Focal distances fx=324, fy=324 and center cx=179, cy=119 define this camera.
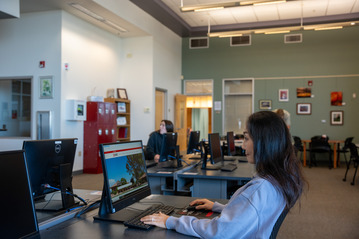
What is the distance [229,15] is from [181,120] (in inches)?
145

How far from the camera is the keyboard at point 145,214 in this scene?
5.45ft

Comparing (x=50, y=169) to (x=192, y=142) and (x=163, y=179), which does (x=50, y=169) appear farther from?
(x=192, y=142)

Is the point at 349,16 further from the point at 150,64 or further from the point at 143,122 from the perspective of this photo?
the point at 143,122

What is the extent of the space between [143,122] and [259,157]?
781 centimetres

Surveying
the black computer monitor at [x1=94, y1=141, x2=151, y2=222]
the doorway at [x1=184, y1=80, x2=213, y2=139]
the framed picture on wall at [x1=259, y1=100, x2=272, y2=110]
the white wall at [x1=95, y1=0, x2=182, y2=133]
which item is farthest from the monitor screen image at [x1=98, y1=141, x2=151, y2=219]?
the doorway at [x1=184, y1=80, x2=213, y2=139]

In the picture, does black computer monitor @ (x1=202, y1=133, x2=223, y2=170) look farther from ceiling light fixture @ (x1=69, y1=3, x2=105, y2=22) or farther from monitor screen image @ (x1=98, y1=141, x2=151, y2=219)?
ceiling light fixture @ (x1=69, y1=3, x2=105, y2=22)

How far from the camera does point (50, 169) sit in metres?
2.09

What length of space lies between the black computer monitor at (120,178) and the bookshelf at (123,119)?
669 centimetres

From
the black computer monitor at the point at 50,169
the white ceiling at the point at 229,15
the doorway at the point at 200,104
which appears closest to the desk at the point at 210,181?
the black computer monitor at the point at 50,169

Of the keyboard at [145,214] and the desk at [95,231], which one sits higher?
the keyboard at [145,214]

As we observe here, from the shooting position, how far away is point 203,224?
1.50 m

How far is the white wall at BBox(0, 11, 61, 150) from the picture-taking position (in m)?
7.02

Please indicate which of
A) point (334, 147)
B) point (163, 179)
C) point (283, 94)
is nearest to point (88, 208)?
point (163, 179)

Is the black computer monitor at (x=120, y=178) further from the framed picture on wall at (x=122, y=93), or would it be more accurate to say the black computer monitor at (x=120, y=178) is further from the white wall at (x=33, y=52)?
the framed picture on wall at (x=122, y=93)
